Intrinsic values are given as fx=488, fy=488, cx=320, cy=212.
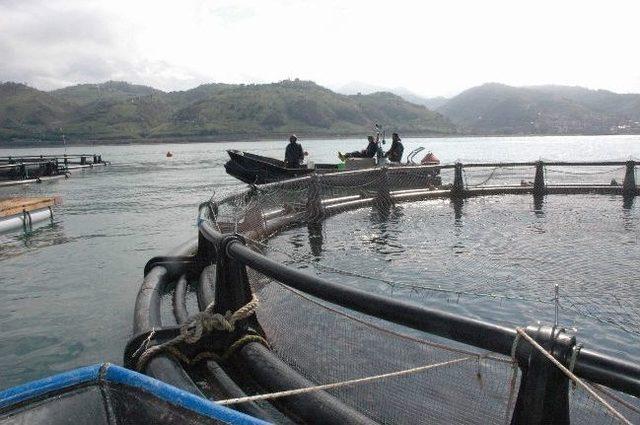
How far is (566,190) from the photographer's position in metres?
19.4

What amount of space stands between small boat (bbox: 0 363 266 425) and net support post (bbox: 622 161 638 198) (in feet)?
64.6

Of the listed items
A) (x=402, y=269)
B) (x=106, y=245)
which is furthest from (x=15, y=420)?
(x=106, y=245)

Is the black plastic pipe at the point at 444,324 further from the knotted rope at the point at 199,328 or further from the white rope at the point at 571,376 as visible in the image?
the knotted rope at the point at 199,328

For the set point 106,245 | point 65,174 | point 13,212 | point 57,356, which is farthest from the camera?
point 65,174

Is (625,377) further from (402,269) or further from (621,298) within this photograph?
(402,269)

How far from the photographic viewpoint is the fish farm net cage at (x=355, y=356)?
2215mm

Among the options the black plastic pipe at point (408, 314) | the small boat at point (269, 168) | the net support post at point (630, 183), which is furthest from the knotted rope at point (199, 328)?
the small boat at point (269, 168)

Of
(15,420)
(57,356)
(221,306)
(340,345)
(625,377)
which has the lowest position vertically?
(57,356)

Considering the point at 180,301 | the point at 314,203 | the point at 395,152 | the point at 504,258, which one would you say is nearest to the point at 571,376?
the point at 180,301

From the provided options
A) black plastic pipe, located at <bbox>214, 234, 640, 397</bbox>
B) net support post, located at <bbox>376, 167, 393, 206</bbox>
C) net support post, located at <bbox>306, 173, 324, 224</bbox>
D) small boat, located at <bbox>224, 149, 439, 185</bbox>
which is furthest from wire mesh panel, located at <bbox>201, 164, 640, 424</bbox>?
small boat, located at <bbox>224, 149, 439, 185</bbox>

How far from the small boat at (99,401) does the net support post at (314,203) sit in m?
12.4

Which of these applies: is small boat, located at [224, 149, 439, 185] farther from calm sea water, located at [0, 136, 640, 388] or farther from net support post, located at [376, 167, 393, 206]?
net support post, located at [376, 167, 393, 206]

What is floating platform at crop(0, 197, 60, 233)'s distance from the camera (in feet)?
48.5

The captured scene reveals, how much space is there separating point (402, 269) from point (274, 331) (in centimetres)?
454
